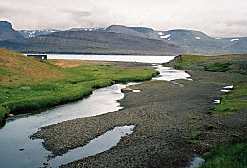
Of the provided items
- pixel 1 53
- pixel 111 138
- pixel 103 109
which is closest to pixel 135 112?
pixel 103 109

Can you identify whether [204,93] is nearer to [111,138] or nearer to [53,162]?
[111,138]

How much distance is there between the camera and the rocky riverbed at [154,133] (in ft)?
126

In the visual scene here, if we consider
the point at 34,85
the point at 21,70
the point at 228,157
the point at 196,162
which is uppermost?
the point at 21,70

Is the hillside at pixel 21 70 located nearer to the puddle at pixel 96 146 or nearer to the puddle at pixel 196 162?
the puddle at pixel 96 146

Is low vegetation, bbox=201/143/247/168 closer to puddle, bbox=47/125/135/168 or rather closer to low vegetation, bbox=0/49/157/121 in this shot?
puddle, bbox=47/125/135/168

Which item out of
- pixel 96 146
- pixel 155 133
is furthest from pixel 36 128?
pixel 155 133

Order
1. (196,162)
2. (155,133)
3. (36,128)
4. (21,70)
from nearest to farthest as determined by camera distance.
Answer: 1. (196,162)
2. (155,133)
3. (36,128)
4. (21,70)

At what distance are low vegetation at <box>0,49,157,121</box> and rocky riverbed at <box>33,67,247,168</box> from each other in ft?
43.3

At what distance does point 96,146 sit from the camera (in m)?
44.3

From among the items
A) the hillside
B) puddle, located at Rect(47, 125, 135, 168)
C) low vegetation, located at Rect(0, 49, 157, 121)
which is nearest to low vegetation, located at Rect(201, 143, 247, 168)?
puddle, located at Rect(47, 125, 135, 168)

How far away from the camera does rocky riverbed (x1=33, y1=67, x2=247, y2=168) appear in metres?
38.5

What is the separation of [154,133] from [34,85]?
48.9 metres

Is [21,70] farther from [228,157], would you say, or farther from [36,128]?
[228,157]

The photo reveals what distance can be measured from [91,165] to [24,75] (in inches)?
2802
